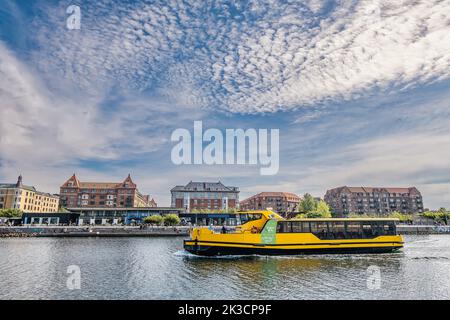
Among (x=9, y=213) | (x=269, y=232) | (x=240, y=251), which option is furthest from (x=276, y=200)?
(x=240, y=251)

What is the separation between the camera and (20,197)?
122 meters

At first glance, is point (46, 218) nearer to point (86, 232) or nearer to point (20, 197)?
point (86, 232)

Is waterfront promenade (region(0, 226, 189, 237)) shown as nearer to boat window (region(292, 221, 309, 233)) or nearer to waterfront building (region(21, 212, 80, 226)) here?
waterfront building (region(21, 212, 80, 226))

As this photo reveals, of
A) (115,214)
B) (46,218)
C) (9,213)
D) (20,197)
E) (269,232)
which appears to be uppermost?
(20,197)

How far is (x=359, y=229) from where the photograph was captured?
34.9 m

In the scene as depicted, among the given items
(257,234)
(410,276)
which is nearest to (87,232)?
(257,234)

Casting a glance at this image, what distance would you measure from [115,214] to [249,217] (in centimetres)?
8264

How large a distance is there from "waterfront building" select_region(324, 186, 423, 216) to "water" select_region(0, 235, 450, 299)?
137 m

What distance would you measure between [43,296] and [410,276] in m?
→ 25.0

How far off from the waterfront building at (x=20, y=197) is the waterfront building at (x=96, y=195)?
15.2 m

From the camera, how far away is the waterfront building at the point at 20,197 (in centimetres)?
12025

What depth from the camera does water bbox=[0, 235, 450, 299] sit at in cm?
1719

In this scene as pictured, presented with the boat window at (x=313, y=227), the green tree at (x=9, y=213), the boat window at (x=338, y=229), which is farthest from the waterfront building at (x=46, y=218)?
the boat window at (x=338, y=229)
